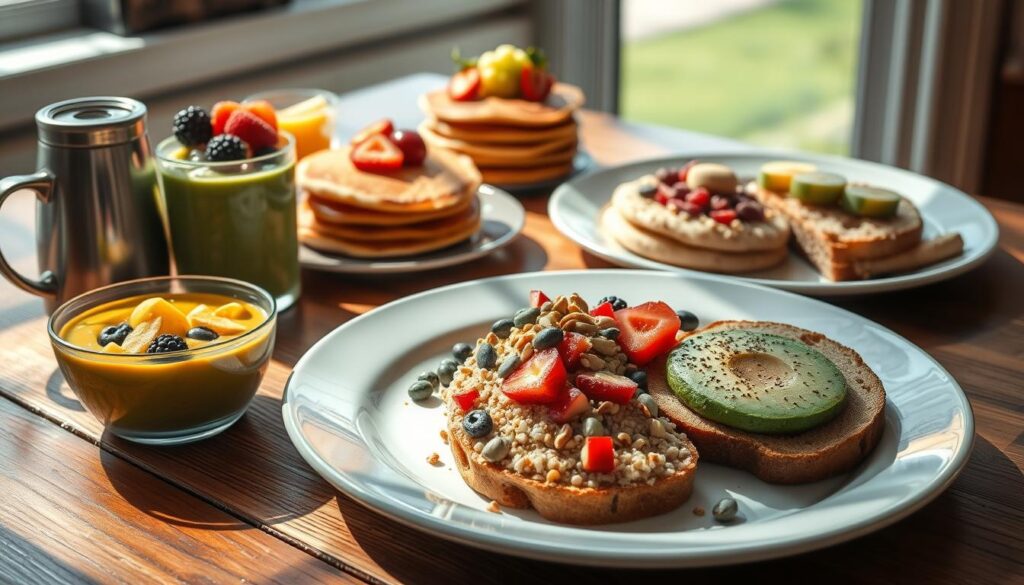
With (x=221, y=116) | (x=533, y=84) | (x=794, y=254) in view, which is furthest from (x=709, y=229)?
(x=221, y=116)

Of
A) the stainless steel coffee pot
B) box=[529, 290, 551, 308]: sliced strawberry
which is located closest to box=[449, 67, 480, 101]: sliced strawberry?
the stainless steel coffee pot

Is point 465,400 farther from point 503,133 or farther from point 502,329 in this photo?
point 503,133

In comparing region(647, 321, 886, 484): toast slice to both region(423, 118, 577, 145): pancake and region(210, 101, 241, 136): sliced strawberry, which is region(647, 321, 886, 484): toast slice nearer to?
region(210, 101, 241, 136): sliced strawberry

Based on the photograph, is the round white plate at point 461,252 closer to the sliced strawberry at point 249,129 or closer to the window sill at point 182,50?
the sliced strawberry at point 249,129

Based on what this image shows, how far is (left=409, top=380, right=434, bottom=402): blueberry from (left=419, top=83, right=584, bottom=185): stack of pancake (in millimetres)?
813

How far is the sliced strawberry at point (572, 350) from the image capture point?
112 cm

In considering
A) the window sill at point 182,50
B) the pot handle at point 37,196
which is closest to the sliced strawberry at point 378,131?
the pot handle at point 37,196

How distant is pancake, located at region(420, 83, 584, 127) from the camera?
2014mm

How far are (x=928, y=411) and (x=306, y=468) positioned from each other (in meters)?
0.68

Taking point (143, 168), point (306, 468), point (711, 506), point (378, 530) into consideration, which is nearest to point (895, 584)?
point (711, 506)

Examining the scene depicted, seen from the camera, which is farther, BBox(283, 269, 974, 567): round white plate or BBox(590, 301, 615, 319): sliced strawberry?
BBox(590, 301, 615, 319): sliced strawberry

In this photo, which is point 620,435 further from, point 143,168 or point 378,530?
point 143,168

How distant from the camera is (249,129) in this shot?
1.46 meters

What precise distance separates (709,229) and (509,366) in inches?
24.1
